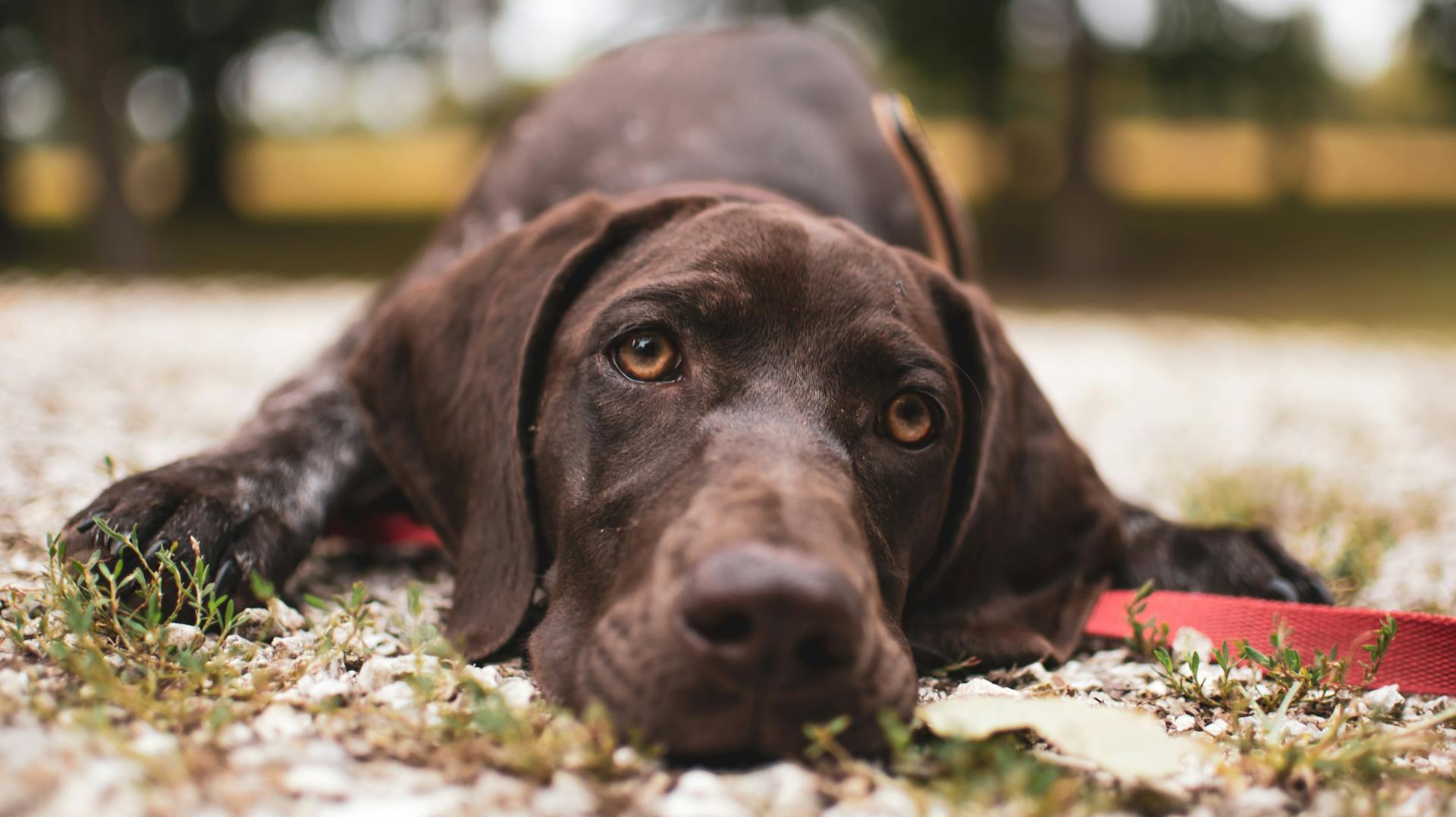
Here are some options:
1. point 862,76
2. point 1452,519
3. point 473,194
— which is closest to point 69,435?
point 473,194

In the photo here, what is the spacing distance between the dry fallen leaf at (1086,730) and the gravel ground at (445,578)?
0.09 meters

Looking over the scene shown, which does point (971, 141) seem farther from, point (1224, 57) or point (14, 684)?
point (14, 684)

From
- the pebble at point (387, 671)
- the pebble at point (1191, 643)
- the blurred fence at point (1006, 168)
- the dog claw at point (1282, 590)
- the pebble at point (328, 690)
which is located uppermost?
the pebble at point (328, 690)

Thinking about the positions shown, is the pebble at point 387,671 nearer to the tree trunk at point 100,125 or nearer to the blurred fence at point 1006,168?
the tree trunk at point 100,125

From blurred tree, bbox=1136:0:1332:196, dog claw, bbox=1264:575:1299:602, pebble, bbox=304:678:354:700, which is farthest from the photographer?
blurred tree, bbox=1136:0:1332:196

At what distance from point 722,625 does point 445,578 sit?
180 centimetres

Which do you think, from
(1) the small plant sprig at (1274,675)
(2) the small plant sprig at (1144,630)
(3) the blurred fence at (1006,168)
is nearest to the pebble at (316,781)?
(1) the small plant sprig at (1274,675)

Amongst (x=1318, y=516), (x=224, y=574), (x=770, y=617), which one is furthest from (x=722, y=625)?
(x=1318, y=516)

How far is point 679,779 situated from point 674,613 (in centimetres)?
27

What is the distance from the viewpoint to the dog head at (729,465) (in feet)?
6.37

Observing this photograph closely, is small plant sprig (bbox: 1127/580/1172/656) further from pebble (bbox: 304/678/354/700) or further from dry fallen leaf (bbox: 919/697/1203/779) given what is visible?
pebble (bbox: 304/678/354/700)

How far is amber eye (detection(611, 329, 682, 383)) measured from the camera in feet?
8.59

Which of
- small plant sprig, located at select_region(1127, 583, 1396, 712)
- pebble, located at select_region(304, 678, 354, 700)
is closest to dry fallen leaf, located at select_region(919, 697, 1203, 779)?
small plant sprig, located at select_region(1127, 583, 1396, 712)

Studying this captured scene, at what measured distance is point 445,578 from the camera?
3.50 m
